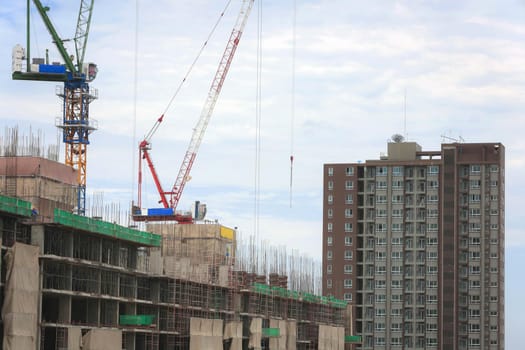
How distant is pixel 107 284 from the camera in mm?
111125

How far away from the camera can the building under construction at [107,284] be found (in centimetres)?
9656

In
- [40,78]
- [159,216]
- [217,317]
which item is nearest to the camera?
[217,317]

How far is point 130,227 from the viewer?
382 feet

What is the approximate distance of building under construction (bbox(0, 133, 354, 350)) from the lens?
96.6 meters

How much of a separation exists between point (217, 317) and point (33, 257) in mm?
40369

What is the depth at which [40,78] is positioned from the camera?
15388 centimetres

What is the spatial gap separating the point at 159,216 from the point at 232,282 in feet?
200

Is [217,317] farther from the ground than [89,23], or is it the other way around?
[89,23]

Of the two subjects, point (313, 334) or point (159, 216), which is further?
point (159, 216)

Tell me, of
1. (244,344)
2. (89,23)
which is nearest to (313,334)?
(244,344)

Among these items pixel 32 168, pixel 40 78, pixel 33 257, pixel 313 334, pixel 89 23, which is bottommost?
pixel 313 334

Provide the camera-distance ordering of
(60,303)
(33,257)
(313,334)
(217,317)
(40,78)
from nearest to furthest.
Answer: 1. (33,257)
2. (60,303)
3. (217,317)
4. (40,78)
5. (313,334)

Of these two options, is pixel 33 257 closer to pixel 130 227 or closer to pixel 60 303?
pixel 60 303

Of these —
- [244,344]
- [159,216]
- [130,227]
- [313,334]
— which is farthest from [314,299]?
[130,227]
